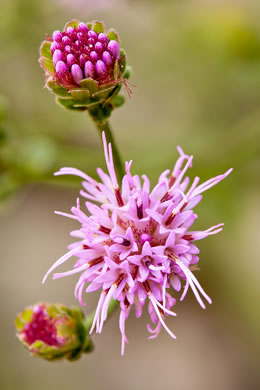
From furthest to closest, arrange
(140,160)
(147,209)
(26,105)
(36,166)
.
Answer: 1. (26,105)
2. (140,160)
3. (36,166)
4. (147,209)

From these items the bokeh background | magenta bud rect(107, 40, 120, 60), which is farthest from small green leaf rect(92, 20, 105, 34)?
the bokeh background

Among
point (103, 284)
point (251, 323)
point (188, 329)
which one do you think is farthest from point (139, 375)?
point (103, 284)

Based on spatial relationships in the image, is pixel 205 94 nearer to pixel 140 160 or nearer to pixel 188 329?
pixel 140 160

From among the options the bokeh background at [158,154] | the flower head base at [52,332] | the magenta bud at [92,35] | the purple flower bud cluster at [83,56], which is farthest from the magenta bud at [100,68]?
the bokeh background at [158,154]

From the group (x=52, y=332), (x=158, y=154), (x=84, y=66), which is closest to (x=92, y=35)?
(x=84, y=66)

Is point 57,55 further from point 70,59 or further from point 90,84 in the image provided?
point 90,84

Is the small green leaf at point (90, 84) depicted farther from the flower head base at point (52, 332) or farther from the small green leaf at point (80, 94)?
the flower head base at point (52, 332)

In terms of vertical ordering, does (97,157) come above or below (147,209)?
above
